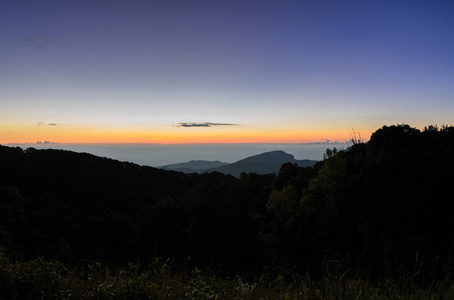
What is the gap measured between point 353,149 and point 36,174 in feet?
207

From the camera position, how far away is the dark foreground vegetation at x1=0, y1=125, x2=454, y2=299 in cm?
375

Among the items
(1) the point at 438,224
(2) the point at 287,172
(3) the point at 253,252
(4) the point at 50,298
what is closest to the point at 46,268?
(4) the point at 50,298

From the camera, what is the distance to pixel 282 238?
65.1 ft

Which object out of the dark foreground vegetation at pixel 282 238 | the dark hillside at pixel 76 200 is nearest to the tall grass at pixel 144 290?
the dark foreground vegetation at pixel 282 238

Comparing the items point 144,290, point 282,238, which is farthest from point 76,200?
point 144,290

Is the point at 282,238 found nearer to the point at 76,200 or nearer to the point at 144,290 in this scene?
the point at 144,290

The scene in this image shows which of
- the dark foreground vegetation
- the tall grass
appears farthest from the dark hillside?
the tall grass

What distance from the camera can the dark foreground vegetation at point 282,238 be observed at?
3750mm

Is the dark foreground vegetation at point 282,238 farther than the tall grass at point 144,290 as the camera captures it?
Yes

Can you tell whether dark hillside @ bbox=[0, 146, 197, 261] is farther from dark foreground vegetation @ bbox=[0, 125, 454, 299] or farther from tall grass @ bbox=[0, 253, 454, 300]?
tall grass @ bbox=[0, 253, 454, 300]

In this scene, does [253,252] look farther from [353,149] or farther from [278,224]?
[353,149]

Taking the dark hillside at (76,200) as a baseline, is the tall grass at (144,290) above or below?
above

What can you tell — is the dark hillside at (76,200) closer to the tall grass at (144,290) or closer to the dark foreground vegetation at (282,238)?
the dark foreground vegetation at (282,238)

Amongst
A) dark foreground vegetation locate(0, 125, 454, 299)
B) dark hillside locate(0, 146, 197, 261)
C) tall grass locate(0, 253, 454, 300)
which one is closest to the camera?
tall grass locate(0, 253, 454, 300)
